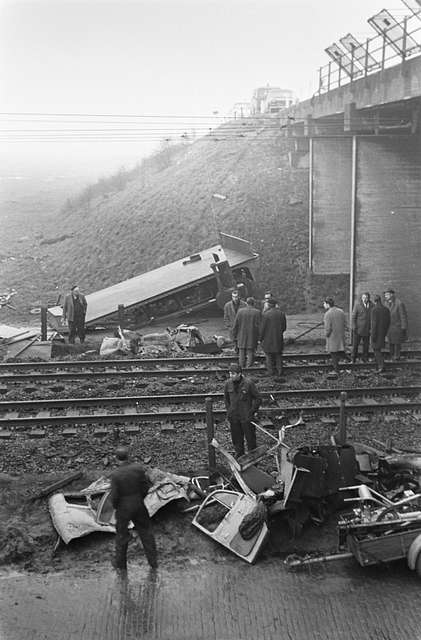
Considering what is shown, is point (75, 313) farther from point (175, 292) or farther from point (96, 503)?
point (96, 503)

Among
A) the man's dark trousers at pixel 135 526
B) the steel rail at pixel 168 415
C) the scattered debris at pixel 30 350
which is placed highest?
the man's dark trousers at pixel 135 526

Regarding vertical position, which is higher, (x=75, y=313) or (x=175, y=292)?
(x=75, y=313)

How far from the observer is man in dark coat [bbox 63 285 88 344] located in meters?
15.9

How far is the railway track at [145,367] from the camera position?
1373 cm

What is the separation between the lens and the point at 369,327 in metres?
14.3

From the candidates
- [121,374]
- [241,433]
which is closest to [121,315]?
[121,374]

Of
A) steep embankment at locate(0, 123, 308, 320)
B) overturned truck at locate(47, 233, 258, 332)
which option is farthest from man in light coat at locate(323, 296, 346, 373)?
steep embankment at locate(0, 123, 308, 320)

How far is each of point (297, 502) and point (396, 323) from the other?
753 centimetres

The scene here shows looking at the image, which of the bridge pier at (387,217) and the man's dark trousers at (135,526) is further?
the bridge pier at (387,217)

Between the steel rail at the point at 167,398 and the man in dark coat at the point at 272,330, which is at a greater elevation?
the man in dark coat at the point at 272,330

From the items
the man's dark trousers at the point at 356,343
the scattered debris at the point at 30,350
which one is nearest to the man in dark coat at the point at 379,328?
the man's dark trousers at the point at 356,343

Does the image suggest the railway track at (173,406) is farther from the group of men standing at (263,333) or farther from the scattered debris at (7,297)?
the scattered debris at (7,297)

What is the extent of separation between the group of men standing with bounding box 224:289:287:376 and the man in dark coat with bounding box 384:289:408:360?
237cm

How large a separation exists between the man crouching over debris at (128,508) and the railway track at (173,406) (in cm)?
415
